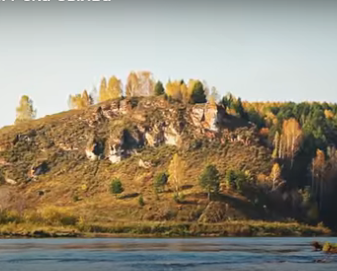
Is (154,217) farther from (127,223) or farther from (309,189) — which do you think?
(309,189)

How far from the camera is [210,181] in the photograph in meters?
176

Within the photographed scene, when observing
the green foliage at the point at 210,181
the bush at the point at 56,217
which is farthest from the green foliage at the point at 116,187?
the bush at the point at 56,217

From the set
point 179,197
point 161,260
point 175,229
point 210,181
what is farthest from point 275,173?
point 161,260

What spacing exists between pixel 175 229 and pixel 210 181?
1955cm

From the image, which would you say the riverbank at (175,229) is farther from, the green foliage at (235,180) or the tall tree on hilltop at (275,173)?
the tall tree on hilltop at (275,173)

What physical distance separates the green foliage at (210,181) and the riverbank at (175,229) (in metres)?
11.9

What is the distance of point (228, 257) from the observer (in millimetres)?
85938

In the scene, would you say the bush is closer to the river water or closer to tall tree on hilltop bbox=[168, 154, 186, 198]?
tall tree on hilltop bbox=[168, 154, 186, 198]

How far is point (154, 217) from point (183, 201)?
864cm

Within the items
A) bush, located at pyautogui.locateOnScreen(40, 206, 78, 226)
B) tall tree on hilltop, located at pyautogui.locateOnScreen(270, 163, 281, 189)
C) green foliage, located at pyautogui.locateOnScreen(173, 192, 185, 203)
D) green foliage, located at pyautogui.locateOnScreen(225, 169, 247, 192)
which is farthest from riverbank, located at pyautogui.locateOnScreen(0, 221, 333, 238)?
tall tree on hilltop, located at pyautogui.locateOnScreen(270, 163, 281, 189)

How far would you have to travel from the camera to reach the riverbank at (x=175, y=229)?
493 ft

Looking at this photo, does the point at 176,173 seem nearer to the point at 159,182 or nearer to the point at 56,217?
the point at 159,182

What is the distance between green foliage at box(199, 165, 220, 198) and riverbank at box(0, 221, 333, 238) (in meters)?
11.9

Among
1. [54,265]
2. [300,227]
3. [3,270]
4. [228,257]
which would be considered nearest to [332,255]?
[228,257]
